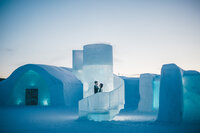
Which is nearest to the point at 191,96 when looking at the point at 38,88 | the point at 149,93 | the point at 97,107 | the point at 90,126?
the point at 97,107

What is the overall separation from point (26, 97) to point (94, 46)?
12525 millimetres

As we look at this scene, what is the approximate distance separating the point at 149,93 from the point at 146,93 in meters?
0.29

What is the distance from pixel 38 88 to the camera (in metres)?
24.1

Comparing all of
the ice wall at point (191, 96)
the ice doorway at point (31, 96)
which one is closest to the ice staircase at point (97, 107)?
the ice wall at point (191, 96)

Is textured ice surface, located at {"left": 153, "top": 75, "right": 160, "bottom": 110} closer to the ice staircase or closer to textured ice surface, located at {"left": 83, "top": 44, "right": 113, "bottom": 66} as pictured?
textured ice surface, located at {"left": 83, "top": 44, "right": 113, "bottom": 66}

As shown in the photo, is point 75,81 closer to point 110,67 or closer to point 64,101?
point 64,101

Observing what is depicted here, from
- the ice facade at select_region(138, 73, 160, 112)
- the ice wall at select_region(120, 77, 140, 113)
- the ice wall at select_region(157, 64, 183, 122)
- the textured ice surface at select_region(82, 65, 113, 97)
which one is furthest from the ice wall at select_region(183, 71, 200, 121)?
the ice wall at select_region(120, 77, 140, 113)

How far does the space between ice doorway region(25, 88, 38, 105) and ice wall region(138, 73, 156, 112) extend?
11.1 m

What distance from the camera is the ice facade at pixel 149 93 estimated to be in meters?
20.2

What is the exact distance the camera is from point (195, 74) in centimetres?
1169

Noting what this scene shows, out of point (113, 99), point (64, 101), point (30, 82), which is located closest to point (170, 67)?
point (113, 99)

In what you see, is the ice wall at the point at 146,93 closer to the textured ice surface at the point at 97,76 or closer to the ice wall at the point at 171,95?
the textured ice surface at the point at 97,76

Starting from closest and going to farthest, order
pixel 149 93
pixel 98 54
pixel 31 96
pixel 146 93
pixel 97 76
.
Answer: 1. pixel 98 54
2. pixel 97 76
3. pixel 149 93
4. pixel 146 93
5. pixel 31 96

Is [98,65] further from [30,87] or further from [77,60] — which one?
[77,60]
